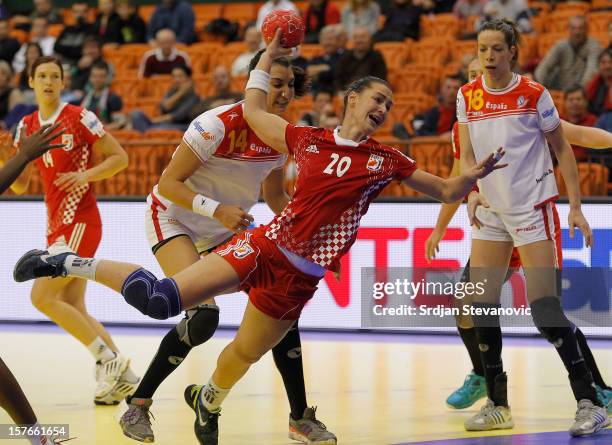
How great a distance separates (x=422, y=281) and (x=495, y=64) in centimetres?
439

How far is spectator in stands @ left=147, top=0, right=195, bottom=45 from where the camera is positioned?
15766mm

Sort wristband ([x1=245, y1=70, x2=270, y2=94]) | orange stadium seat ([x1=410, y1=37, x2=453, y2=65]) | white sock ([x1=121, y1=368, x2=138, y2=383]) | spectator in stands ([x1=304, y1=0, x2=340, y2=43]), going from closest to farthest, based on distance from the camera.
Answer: wristband ([x1=245, y1=70, x2=270, y2=94]) < white sock ([x1=121, y1=368, x2=138, y2=383]) < orange stadium seat ([x1=410, y1=37, x2=453, y2=65]) < spectator in stands ([x1=304, y1=0, x2=340, y2=43])

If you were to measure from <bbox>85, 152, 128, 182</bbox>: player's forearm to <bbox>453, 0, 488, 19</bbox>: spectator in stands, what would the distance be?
7.69 m

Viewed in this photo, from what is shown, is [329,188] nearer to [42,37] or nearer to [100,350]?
[100,350]

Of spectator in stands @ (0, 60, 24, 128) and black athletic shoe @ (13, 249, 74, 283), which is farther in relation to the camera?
spectator in stands @ (0, 60, 24, 128)

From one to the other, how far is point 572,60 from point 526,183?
6.42 m

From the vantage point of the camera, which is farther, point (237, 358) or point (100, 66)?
point (100, 66)

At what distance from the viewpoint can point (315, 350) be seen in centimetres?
929

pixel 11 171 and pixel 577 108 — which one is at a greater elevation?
pixel 577 108


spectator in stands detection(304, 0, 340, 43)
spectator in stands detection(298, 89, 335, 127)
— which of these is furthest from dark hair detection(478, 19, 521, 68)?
spectator in stands detection(304, 0, 340, 43)

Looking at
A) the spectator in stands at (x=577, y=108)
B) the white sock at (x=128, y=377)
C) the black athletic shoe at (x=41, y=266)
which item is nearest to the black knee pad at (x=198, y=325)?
the black athletic shoe at (x=41, y=266)

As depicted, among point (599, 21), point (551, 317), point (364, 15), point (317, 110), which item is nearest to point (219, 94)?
point (317, 110)

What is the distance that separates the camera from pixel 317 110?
39.6 ft

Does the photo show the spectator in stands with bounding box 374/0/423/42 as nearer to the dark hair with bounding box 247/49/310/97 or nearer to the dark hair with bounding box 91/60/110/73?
the dark hair with bounding box 91/60/110/73
